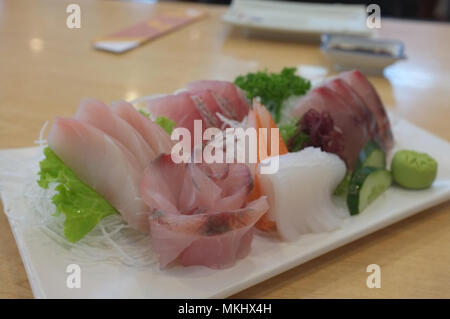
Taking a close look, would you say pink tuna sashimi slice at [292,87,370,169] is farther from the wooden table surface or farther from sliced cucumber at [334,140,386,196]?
the wooden table surface

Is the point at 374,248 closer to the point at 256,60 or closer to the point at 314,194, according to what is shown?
the point at 314,194

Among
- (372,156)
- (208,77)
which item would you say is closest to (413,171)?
(372,156)

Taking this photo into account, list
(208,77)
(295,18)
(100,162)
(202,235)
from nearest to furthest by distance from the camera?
(202,235) → (100,162) → (208,77) → (295,18)

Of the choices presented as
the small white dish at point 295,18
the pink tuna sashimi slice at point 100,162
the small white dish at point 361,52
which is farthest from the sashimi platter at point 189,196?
the small white dish at point 295,18

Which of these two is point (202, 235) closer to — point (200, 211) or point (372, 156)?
point (200, 211)

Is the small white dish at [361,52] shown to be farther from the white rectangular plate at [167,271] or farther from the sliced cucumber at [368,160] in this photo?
the white rectangular plate at [167,271]
